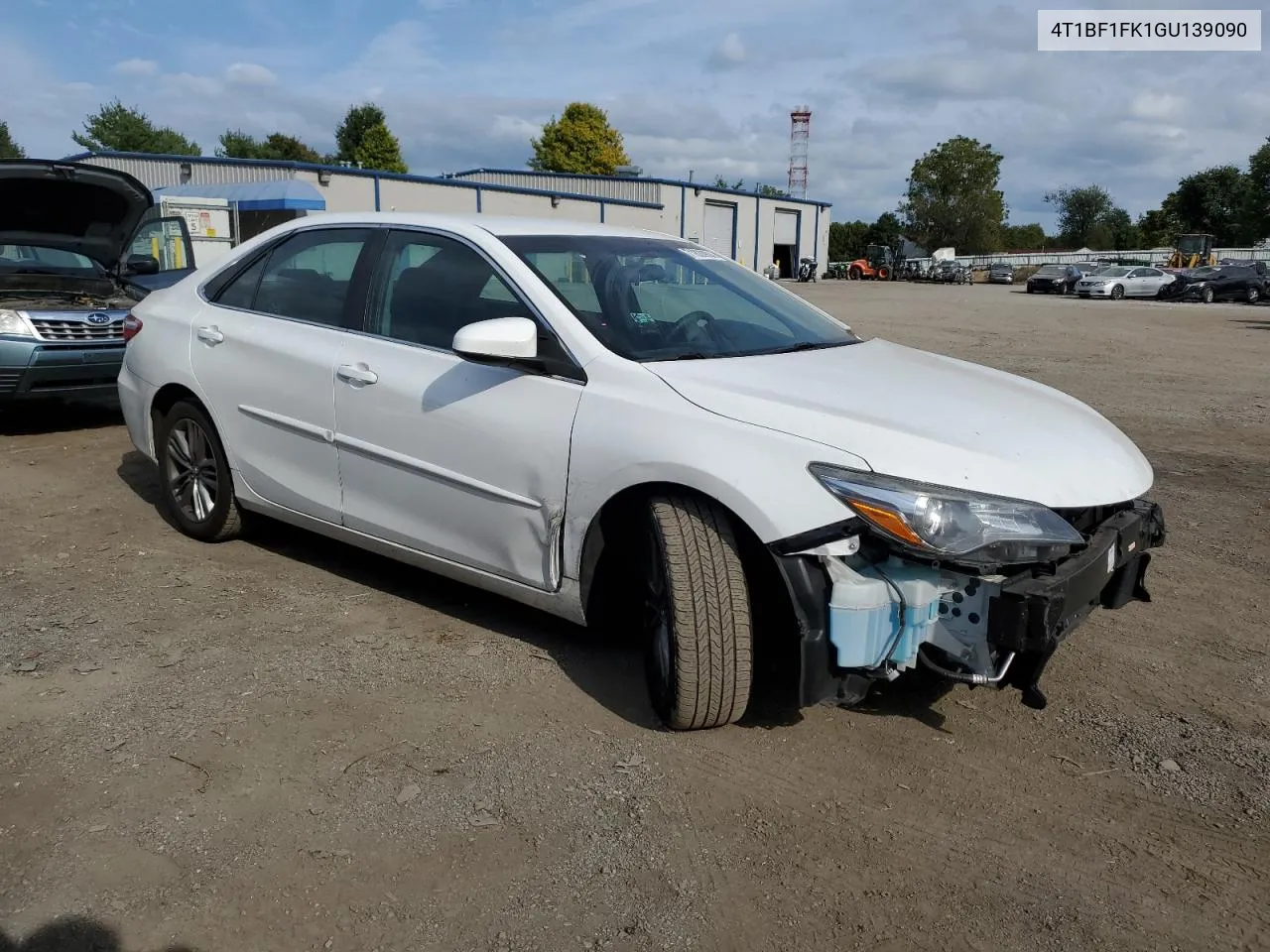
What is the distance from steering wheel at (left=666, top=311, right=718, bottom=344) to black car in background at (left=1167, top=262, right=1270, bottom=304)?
40.4 m

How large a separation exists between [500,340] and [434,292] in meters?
0.77

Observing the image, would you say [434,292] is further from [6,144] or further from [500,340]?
[6,144]

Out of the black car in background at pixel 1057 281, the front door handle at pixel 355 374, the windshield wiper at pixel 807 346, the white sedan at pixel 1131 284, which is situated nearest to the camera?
the windshield wiper at pixel 807 346

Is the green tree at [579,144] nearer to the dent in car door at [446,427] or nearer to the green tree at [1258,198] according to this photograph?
the green tree at [1258,198]

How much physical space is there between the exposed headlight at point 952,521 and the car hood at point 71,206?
22.5 ft

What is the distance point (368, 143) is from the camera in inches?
2741

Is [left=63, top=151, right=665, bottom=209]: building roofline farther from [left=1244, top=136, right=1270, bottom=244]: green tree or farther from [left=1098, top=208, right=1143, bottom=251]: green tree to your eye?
[left=1098, top=208, right=1143, bottom=251]: green tree

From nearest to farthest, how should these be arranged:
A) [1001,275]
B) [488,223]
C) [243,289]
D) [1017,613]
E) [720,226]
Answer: [1017,613] < [488,223] < [243,289] < [720,226] < [1001,275]

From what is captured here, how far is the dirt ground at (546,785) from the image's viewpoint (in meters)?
2.40

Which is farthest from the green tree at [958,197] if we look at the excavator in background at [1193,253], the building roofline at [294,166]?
the building roofline at [294,166]

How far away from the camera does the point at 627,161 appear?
73812 millimetres

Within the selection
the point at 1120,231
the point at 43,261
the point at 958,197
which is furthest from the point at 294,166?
the point at 1120,231

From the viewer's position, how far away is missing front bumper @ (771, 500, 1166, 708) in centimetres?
272

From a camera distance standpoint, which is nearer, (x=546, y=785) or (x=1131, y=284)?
(x=546, y=785)
